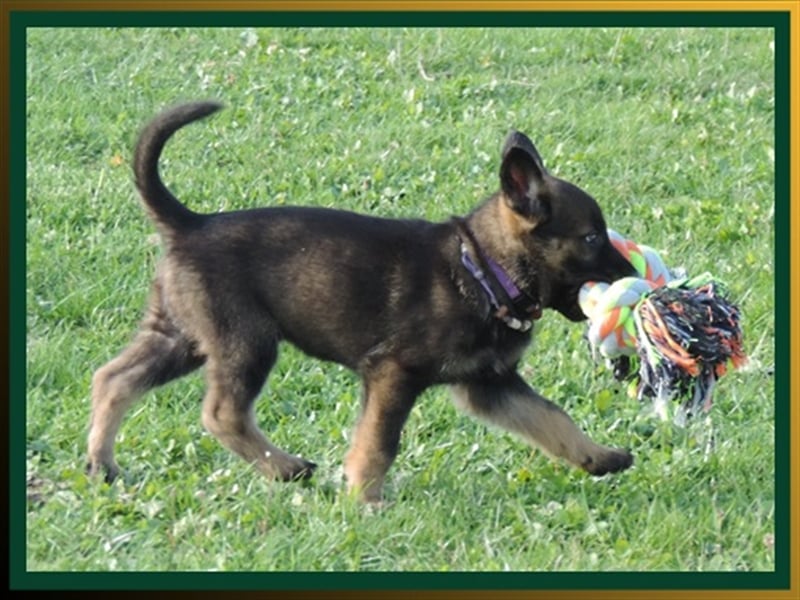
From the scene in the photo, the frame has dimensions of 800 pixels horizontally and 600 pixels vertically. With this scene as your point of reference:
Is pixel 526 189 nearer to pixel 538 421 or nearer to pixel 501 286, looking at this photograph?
pixel 501 286

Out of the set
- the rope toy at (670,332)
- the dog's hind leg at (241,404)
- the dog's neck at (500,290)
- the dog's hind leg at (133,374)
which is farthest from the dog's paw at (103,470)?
the rope toy at (670,332)

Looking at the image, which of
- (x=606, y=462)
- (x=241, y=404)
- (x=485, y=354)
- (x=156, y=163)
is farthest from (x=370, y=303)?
(x=606, y=462)

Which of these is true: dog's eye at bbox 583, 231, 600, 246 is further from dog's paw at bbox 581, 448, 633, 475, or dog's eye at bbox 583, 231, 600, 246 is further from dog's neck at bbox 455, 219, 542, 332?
dog's paw at bbox 581, 448, 633, 475

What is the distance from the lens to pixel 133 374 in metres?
6.05

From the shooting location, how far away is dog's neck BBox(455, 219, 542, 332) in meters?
5.86

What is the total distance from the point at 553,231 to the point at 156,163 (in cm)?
146

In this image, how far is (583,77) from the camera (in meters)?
10.5

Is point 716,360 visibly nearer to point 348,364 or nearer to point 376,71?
point 348,364

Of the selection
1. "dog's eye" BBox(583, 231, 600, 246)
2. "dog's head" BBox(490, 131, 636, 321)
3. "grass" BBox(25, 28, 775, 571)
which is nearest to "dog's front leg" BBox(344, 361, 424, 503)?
"grass" BBox(25, 28, 775, 571)

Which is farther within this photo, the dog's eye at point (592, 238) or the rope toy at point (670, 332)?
the dog's eye at point (592, 238)

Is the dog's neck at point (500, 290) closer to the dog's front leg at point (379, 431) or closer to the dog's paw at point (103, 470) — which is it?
the dog's front leg at point (379, 431)

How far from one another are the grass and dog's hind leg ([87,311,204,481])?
0.13 meters

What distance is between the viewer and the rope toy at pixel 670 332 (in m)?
5.63

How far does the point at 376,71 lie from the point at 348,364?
4709mm
